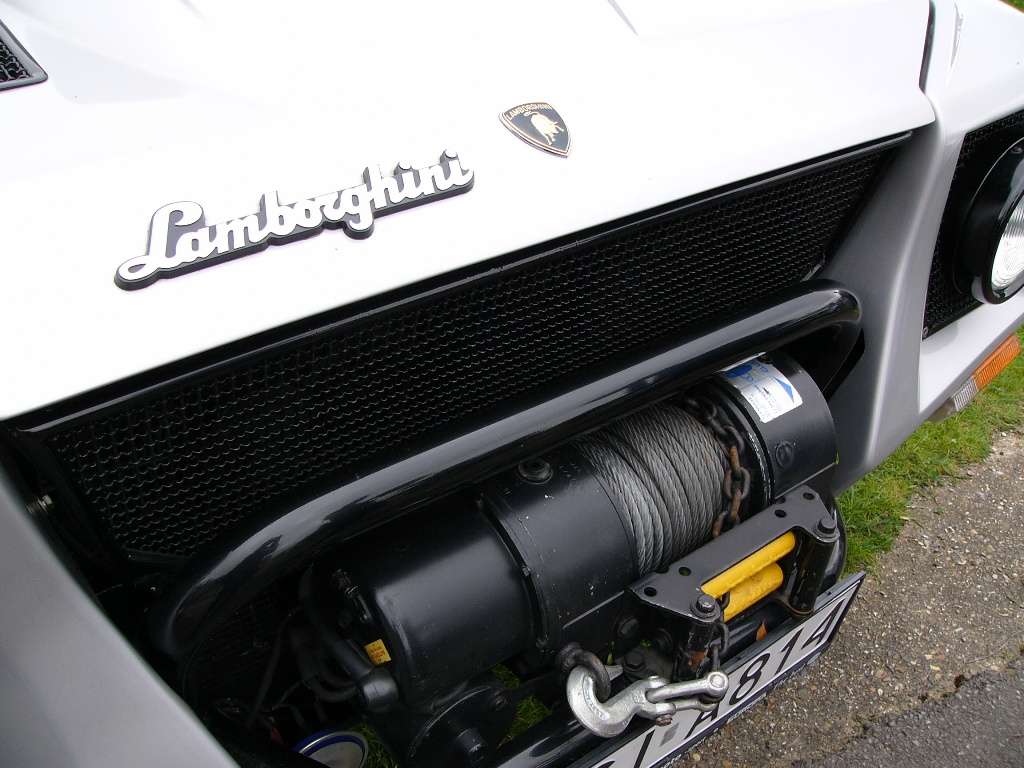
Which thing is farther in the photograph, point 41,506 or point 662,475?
point 662,475

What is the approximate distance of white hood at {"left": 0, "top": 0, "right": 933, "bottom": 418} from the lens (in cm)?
89

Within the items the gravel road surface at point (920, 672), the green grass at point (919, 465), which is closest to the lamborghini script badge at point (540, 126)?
the gravel road surface at point (920, 672)

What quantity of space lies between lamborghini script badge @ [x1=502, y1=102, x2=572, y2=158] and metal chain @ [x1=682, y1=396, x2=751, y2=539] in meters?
0.57

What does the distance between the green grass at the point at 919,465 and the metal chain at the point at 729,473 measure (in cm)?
96

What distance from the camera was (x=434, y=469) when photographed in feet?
3.54

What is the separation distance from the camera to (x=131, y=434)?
3.14ft

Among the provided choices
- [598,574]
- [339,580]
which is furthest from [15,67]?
[598,574]

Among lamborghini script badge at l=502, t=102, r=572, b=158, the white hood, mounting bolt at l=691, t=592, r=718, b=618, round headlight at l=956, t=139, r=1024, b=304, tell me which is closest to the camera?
the white hood

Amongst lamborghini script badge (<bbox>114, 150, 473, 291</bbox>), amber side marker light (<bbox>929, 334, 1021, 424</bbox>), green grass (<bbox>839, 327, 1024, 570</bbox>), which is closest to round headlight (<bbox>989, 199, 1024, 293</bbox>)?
amber side marker light (<bbox>929, 334, 1021, 424</bbox>)

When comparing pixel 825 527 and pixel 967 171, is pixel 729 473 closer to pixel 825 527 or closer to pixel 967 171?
pixel 825 527

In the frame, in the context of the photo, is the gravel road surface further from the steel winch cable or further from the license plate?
the steel winch cable

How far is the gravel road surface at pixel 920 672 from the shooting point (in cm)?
187

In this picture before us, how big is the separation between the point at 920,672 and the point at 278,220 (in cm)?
185

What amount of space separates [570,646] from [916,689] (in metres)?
1.18
